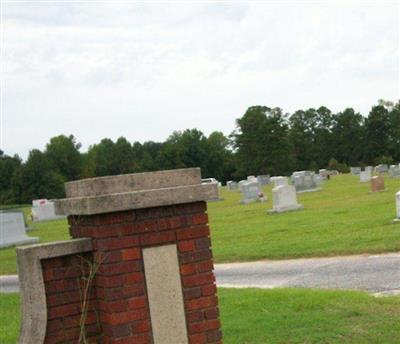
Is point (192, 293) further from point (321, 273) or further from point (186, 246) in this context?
point (321, 273)

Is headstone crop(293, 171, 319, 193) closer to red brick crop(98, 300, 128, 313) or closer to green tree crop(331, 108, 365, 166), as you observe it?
red brick crop(98, 300, 128, 313)

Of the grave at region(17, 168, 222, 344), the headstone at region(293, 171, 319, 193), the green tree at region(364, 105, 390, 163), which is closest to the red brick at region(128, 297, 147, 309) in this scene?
the grave at region(17, 168, 222, 344)

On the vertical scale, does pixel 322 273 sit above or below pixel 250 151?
below

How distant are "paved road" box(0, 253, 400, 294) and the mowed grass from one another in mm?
611

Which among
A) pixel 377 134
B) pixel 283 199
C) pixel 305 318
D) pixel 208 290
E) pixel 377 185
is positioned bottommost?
pixel 305 318

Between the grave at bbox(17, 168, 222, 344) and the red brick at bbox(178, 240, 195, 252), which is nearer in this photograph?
the grave at bbox(17, 168, 222, 344)

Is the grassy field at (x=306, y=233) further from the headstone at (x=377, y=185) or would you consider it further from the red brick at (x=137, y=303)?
the red brick at (x=137, y=303)

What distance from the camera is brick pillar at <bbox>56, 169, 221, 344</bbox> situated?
3811 mm

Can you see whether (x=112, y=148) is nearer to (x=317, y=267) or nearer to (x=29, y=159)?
(x=29, y=159)

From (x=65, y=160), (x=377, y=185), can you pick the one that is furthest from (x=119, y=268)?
(x=65, y=160)

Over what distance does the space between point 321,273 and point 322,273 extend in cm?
2

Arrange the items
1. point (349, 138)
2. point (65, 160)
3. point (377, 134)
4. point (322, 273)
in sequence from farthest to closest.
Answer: point (349, 138)
point (377, 134)
point (65, 160)
point (322, 273)

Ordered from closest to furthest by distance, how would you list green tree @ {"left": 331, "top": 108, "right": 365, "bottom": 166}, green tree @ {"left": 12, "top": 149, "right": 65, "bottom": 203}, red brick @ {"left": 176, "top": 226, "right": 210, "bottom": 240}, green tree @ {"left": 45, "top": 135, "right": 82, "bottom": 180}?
red brick @ {"left": 176, "top": 226, "right": 210, "bottom": 240}, green tree @ {"left": 12, "top": 149, "right": 65, "bottom": 203}, green tree @ {"left": 45, "top": 135, "right": 82, "bottom": 180}, green tree @ {"left": 331, "top": 108, "right": 365, "bottom": 166}

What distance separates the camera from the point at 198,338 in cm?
400
